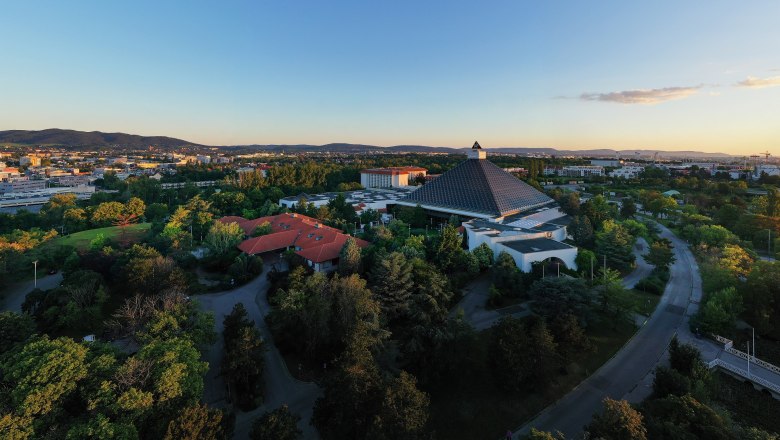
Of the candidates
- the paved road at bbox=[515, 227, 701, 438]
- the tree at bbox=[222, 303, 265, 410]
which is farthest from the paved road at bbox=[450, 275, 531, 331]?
the tree at bbox=[222, 303, 265, 410]

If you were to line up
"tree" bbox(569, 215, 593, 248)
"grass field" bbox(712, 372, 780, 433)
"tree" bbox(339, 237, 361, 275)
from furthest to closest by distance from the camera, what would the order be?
"tree" bbox(569, 215, 593, 248)
"tree" bbox(339, 237, 361, 275)
"grass field" bbox(712, 372, 780, 433)

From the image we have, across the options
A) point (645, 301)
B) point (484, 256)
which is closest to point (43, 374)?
point (484, 256)

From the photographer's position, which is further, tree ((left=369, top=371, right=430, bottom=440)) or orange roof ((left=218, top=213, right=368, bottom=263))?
orange roof ((left=218, top=213, right=368, bottom=263))

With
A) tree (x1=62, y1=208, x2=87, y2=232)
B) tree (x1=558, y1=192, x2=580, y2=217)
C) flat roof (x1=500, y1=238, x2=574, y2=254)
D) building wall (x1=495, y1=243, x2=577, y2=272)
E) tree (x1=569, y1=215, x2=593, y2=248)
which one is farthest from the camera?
tree (x1=62, y1=208, x2=87, y2=232)

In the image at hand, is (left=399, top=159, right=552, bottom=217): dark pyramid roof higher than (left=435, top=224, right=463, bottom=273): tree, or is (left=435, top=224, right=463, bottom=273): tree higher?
(left=399, top=159, right=552, bottom=217): dark pyramid roof

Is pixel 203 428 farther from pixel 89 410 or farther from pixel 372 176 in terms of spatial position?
pixel 372 176

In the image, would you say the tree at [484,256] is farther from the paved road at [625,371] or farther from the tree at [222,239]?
the tree at [222,239]

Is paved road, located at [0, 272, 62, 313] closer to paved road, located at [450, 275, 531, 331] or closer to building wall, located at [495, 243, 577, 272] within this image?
paved road, located at [450, 275, 531, 331]

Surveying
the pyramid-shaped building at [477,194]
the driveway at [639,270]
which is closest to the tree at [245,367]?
the driveway at [639,270]
